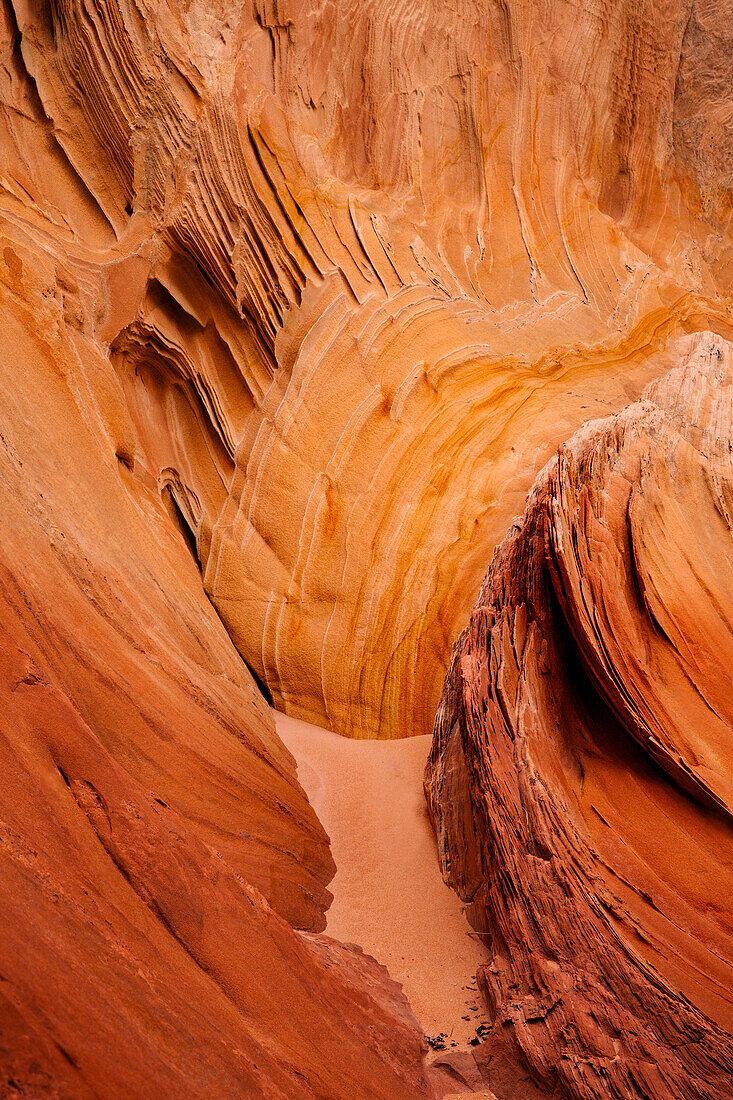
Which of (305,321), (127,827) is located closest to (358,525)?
(305,321)

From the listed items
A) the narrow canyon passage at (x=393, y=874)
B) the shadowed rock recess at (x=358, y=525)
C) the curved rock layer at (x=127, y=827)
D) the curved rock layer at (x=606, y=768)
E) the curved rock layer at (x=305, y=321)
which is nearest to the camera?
the curved rock layer at (x=127, y=827)

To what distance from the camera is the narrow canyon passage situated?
2.85 metres

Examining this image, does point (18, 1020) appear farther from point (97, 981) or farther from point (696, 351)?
point (696, 351)

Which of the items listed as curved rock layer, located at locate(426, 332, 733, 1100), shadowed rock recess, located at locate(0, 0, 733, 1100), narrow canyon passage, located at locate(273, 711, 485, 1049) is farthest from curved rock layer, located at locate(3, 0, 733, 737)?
curved rock layer, located at locate(426, 332, 733, 1100)

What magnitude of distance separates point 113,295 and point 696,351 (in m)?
4.16

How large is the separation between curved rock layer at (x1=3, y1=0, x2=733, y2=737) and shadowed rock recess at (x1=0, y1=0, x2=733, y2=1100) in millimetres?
28

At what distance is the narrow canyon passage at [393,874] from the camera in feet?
9.36

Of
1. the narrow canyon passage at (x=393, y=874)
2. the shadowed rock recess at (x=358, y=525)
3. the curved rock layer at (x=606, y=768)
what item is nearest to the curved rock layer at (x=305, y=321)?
the shadowed rock recess at (x=358, y=525)

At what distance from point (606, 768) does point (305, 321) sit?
350cm

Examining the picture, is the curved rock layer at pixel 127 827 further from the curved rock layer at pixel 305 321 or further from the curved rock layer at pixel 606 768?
the curved rock layer at pixel 305 321

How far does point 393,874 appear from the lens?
355cm

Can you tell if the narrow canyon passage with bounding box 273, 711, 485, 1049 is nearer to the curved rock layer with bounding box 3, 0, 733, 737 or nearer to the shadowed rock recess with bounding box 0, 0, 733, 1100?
the shadowed rock recess with bounding box 0, 0, 733, 1100

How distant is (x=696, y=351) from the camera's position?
231 inches

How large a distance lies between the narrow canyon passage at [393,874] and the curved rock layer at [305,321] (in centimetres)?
30
